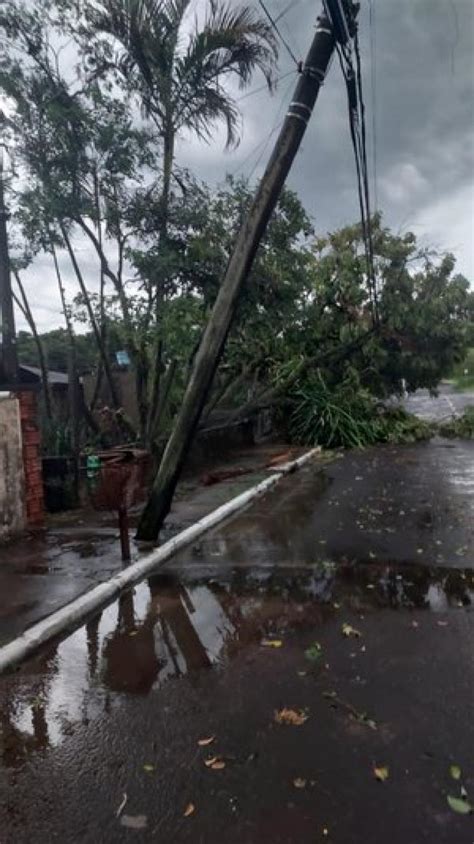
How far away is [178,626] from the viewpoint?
4.66 meters

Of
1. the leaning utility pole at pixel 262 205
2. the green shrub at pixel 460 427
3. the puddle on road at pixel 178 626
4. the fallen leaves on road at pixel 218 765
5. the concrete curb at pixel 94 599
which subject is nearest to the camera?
the fallen leaves on road at pixel 218 765

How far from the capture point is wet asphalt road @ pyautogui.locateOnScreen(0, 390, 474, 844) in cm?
255

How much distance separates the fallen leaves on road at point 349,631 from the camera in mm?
4332

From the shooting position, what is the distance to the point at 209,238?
1062cm

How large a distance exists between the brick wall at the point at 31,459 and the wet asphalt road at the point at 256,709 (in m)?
2.50

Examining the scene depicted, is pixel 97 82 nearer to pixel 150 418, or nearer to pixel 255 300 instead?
pixel 255 300

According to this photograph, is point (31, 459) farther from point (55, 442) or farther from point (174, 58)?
point (174, 58)

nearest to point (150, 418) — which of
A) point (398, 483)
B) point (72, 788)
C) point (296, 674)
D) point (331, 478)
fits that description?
point (331, 478)

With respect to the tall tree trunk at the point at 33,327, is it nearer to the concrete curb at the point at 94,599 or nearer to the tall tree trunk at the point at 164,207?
the tall tree trunk at the point at 164,207

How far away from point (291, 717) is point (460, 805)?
0.97 m

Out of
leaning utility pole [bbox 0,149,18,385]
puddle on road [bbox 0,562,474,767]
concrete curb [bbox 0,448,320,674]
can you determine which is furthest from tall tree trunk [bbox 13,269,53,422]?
puddle on road [bbox 0,562,474,767]

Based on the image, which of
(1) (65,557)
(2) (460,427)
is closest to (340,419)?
(2) (460,427)

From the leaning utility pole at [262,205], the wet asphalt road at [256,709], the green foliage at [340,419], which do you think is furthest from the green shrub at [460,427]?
the leaning utility pole at [262,205]

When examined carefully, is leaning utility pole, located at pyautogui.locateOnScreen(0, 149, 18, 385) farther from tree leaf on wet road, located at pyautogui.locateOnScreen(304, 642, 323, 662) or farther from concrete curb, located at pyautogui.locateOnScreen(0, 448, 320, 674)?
tree leaf on wet road, located at pyautogui.locateOnScreen(304, 642, 323, 662)
